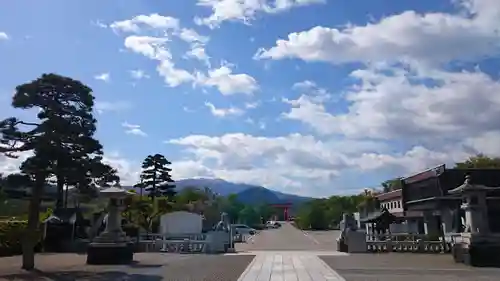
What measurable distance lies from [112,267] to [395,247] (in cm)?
1487

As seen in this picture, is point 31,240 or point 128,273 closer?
point 128,273

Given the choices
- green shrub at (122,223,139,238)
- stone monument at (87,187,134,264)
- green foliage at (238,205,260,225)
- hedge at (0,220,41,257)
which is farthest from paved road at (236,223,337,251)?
green foliage at (238,205,260,225)

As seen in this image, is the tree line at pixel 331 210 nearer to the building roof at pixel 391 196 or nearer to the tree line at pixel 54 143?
the building roof at pixel 391 196

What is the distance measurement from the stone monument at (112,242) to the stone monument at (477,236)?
485 inches

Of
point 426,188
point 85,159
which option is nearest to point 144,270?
point 85,159

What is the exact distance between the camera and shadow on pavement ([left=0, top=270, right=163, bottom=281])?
13602 mm

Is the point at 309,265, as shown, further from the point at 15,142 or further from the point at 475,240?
the point at 15,142

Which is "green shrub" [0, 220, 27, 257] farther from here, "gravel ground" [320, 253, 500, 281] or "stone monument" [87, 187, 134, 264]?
"gravel ground" [320, 253, 500, 281]

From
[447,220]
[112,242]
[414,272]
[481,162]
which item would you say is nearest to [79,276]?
[112,242]

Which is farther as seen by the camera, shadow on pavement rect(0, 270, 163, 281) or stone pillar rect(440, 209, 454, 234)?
stone pillar rect(440, 209, 454, 234)

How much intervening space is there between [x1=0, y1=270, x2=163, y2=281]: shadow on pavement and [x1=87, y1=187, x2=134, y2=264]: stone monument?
330 centimetres

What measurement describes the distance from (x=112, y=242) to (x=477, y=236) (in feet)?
42.9

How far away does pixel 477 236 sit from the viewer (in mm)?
17953

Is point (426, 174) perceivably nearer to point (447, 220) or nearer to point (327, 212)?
point (447, 220)
